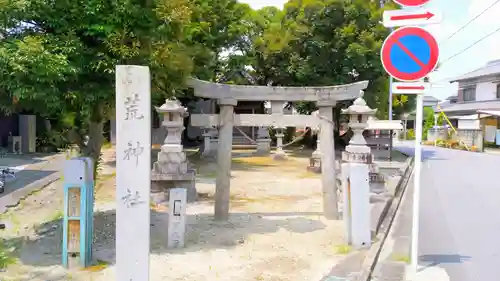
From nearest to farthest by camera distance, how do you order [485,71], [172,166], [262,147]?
[172,166] → [262,147] → [485,71]

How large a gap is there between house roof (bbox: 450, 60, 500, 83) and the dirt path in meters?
33.8

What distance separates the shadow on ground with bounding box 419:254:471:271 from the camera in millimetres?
5895

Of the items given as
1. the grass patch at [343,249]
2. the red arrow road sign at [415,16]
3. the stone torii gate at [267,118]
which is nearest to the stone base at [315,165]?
the stone torii gate at [267,118]

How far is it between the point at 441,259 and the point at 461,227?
8.14 ft

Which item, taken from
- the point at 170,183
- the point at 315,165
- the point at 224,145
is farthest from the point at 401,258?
the point at 315,165

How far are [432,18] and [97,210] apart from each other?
770 centimetres

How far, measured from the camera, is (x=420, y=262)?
228 inches

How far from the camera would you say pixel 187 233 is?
301 inches

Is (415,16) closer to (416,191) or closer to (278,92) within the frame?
(416,191)

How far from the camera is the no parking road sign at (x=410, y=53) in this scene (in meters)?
4.80

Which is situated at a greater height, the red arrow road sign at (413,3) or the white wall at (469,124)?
the red arrow road sign at (413,3)

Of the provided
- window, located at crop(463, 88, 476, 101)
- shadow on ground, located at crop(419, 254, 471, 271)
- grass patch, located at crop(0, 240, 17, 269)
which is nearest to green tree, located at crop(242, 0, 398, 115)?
shadow on ground, located at crop(419, 254, 471, 271)

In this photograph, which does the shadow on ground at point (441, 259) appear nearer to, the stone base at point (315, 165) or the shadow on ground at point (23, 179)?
the shadow on ground at point (23, 179)

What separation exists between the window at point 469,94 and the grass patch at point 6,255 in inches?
1805
